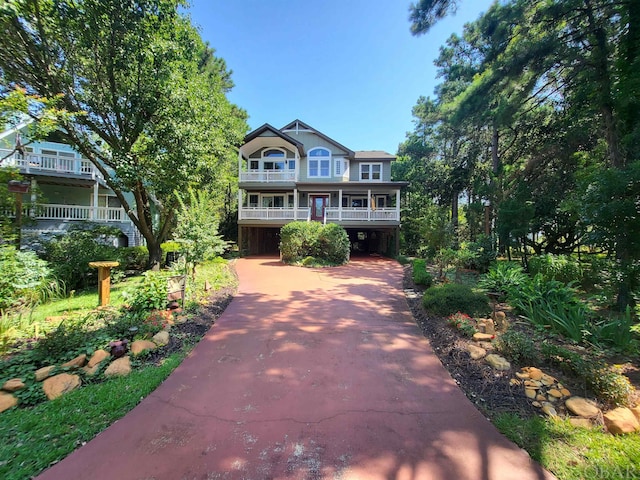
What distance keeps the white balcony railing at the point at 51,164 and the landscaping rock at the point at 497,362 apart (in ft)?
63.2

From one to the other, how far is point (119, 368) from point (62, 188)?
18218mm

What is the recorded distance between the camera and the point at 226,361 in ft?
12.4

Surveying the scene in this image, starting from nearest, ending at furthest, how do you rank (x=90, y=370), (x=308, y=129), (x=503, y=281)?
1. (x=90, y=370)
2. (x=503, y=281)
3. (x=308, y=129)

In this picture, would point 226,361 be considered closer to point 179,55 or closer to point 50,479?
point 50,479

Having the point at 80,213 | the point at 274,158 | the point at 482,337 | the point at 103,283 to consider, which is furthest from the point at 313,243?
the point at 80,213

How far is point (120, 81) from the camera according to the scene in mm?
8359

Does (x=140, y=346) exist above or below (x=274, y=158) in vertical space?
below

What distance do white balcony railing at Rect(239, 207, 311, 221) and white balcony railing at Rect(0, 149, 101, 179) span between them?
8316mm

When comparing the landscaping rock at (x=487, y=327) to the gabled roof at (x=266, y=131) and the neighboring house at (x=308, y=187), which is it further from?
the gabled roof at (x=266, y=131)

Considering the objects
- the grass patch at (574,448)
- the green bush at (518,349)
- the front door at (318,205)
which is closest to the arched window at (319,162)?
the front door at (318,205)

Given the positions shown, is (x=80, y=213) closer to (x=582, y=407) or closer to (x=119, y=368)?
(x=119, y=368)

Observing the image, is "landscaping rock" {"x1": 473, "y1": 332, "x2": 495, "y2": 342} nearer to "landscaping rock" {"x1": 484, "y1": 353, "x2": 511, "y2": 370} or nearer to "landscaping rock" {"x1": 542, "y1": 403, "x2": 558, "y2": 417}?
"landscaping rock" {"x1": 484, "y1": 353, "x2": 511, "y2": 370}

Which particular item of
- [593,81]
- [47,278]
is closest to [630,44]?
[593,81]

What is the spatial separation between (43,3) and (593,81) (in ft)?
51.1
